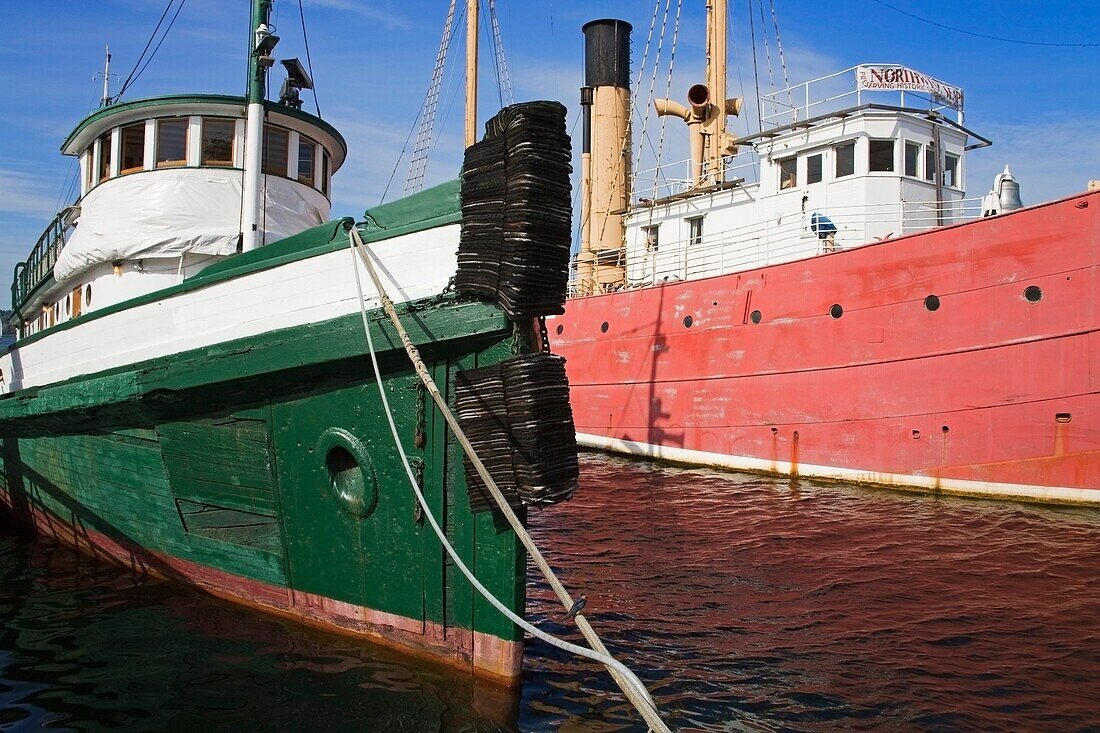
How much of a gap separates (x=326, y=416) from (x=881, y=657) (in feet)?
13.8

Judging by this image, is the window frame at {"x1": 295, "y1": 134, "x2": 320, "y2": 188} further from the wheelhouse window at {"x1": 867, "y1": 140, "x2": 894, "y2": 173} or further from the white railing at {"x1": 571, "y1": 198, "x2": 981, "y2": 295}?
the wheelhouse window at {"x1": 867, "y1": 140, "x2": 894, "y2": 173}

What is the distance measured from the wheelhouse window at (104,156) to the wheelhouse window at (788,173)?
458 inches

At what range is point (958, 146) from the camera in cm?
1476

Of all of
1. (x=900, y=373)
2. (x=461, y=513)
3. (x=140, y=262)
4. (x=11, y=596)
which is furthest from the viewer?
(x=900, y=373)

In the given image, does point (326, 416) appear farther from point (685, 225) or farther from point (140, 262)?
point (685, 225)

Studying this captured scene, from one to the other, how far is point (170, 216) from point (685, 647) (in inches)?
258

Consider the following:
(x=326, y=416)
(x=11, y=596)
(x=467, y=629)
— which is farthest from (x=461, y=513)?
(x=11, y=596)

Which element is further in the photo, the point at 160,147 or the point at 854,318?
the point at 854,318

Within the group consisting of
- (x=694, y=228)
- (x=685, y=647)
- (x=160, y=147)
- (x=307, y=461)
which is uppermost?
(x=694, y=228)

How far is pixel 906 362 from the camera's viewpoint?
11.3 m

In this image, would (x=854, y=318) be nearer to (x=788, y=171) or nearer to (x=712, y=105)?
(x=788, y=171)

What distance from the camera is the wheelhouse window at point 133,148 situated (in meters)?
8.46

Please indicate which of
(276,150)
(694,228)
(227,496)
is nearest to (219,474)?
(227,496)

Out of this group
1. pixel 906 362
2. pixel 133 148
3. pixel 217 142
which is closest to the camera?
pixel 217 142
